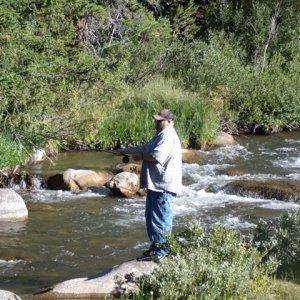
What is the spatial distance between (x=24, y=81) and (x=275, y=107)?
15.0 metres

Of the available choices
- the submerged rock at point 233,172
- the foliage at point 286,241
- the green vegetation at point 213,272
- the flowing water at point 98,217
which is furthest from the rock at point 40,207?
the green vegetation at point 213,272

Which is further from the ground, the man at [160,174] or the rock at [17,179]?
the man at [160,174]

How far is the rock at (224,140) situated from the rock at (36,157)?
20.0 ft

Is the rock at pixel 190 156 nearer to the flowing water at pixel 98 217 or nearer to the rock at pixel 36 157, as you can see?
the flowing water at pixel 98 217

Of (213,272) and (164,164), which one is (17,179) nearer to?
(164,164)

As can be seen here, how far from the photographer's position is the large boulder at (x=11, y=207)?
43.0 feet

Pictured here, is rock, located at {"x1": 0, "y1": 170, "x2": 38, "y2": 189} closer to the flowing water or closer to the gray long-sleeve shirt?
the flowing water

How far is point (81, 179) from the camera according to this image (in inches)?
639

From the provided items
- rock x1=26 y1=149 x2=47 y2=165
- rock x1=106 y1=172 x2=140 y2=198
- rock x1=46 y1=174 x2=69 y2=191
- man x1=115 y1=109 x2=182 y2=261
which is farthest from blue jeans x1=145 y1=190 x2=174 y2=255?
rock x1=26 y1=149 x2=47 y2=165

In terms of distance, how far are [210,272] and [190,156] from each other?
12952 mm

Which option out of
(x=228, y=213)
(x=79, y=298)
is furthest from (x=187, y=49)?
(x=79, y=298)

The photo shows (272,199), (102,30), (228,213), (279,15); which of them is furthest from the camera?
(279,15)

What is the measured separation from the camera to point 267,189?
50.4 ft

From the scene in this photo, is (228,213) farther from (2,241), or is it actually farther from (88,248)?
(2,241)
